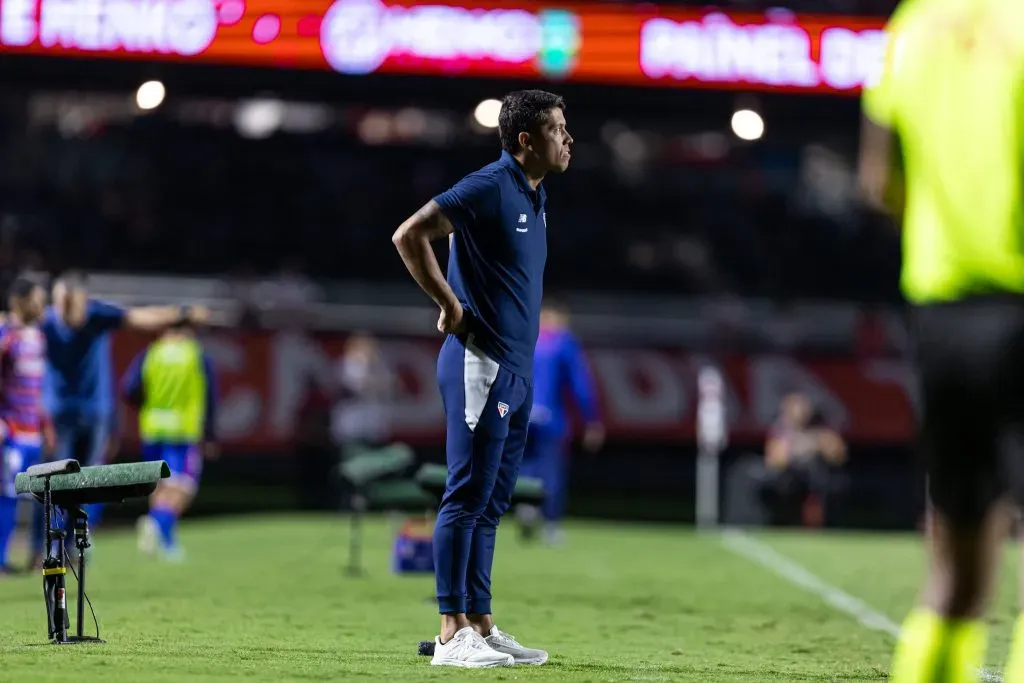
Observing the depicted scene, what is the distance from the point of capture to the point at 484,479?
6.33m

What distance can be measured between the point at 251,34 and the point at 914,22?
12345 millimetres

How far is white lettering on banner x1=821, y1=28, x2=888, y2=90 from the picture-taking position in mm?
15742

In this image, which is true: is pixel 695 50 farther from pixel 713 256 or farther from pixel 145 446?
pixel 713 256

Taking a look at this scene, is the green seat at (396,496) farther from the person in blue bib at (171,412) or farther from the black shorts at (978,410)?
the black shorts at (978,410)

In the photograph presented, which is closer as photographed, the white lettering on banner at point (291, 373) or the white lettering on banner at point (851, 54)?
the white lettering on banner at point (851, 54)

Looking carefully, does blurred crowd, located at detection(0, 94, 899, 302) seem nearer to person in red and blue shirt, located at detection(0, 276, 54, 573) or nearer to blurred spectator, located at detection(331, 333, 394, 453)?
blurred spectator, located at detection(331, 333, 394, 453)

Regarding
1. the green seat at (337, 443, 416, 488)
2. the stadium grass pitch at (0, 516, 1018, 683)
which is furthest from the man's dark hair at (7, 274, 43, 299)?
the green seat at (337, 443, 416, 488)

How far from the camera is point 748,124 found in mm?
16812

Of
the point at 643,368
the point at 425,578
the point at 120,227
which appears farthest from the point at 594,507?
the point at 425,578

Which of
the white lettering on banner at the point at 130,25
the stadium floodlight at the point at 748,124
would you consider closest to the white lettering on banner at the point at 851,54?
the stadium floodlight at the point at 748,124

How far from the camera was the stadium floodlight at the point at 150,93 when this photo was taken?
1612cm

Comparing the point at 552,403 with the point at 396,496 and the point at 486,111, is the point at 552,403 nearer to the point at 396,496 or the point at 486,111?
the point at 486,111

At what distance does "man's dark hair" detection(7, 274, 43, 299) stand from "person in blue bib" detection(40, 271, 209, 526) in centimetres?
65

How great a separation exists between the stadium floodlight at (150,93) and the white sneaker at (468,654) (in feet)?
36.0
